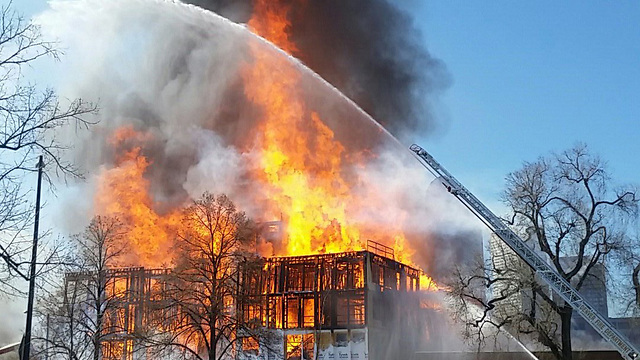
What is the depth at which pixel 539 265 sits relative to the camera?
1242 inches

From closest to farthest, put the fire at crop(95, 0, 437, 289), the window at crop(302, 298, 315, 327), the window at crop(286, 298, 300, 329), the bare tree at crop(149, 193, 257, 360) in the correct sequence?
the bare tree at crop(149, 193, 257, 360) < the window at crop(302, 298, 315, 327) < the window at crop(286, 298, 300, 329) < the fire at crop(95, 0, 437, 289)

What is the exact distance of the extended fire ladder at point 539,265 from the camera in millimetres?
29062

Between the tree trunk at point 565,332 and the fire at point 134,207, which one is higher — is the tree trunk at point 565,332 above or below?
below

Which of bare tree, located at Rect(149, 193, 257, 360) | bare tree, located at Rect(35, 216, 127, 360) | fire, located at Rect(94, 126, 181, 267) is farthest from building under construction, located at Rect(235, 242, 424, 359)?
bare tree, located at Rect(35, 216, 127, 360)

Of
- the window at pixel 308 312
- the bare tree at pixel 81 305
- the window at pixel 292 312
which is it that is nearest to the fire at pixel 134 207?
the window at pixel 292 312

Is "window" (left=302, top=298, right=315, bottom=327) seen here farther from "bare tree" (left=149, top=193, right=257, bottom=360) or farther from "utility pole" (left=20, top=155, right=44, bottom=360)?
"utility pole" (left=20, top=155, right=44, bottom=360)

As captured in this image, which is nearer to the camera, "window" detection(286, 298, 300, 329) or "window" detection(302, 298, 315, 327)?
"window" detection(302, 298, 315, 327)

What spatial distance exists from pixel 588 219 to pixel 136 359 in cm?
3315

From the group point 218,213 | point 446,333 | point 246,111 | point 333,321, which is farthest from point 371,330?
point 246,111

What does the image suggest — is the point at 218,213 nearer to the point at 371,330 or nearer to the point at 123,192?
the point at 371,330

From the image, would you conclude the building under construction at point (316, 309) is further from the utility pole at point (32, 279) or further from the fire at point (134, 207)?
the utility pole at point (32, 279)

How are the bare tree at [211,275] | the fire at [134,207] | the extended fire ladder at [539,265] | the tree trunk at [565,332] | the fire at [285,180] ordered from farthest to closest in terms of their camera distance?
the fire at [285,180] → the fire at [134,207] → the bare tree at [211,275] → the tree trunk at [565,332] → the extended fire ladder at [539,265]

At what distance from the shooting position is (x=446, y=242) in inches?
2530

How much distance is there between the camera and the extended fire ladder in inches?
1144
